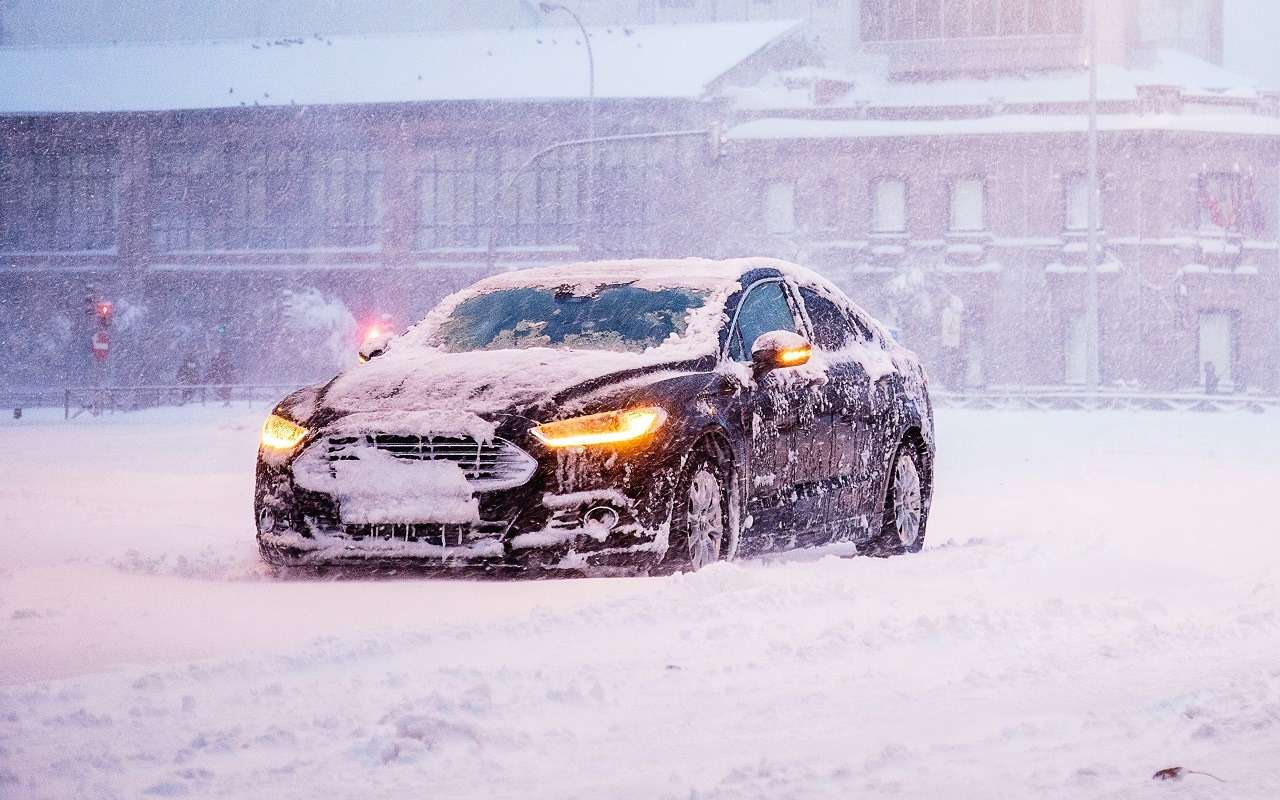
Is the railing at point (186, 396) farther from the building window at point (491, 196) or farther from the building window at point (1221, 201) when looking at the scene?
the building window at point (1221, 201)

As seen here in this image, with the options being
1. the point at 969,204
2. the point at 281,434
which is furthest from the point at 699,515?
the point at 969,204

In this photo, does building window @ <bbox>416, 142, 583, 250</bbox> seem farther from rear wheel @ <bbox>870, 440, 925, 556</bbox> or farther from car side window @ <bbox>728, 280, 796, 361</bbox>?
car side window @ <bbox>728, 280, 796, 361</bbox>

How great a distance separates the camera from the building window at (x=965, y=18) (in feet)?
198

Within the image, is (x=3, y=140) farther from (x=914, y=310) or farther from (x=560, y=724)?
(x=560, y=724)

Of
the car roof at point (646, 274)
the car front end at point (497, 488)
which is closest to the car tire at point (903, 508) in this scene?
the car roof at point (646, 274)

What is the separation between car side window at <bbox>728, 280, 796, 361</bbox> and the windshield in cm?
24

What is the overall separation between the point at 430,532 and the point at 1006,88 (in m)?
54.4

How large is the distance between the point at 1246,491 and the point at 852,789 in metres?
12.3

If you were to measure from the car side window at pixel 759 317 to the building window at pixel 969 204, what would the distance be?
50.4m

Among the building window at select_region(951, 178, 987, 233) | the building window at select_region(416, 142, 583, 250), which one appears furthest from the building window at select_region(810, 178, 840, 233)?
the building window at select_region(416, 142, 583, 250)

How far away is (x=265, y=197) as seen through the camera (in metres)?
63.1

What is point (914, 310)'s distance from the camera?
5778 cm

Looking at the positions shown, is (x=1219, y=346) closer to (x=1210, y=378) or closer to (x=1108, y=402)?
(x=1210, y=378)

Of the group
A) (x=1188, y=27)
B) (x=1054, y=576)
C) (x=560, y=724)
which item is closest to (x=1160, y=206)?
(x=1188, y=27)
